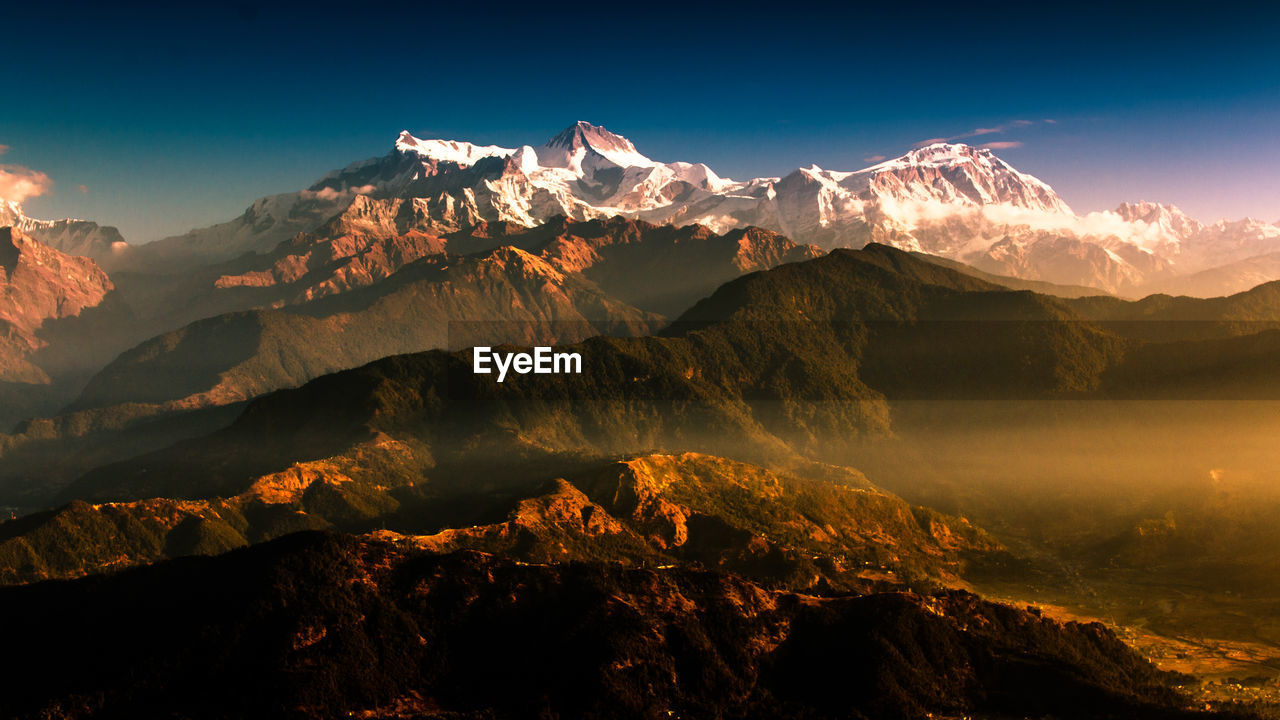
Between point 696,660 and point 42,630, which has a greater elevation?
point 42,630

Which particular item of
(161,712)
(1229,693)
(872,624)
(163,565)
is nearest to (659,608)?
(872,624)

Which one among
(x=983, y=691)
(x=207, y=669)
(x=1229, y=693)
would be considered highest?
(x=207, y=669)

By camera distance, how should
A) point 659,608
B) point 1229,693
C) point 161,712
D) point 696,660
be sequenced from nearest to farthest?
point 161,712
point 696,660
point 659,608
point 1229,693

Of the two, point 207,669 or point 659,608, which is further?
point 659,608

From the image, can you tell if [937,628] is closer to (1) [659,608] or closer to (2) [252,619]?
(1) [659,608]

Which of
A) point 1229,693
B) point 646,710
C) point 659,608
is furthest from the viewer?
point 1229,693

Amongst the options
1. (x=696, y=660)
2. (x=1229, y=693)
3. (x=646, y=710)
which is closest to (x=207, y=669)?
(x=646, y=710)

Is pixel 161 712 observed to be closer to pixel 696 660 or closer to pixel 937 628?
pixel 696 660
